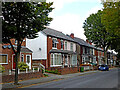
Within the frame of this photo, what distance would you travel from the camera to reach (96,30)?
44125 millimetres

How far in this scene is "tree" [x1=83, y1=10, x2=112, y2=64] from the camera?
4391 centimetres

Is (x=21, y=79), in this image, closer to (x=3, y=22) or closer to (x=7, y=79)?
(x=7, y=79)

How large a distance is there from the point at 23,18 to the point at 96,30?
104ft

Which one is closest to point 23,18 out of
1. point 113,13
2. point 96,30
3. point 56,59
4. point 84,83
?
point 84,83

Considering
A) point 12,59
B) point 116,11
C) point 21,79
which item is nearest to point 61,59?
point 12,59

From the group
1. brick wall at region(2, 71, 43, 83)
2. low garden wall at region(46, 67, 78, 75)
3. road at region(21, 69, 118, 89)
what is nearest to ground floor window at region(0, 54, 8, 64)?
brick wall at region(2, 71, 43, 83)

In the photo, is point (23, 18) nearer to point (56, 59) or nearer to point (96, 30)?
point (56, 59)

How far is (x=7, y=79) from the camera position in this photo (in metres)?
17.9

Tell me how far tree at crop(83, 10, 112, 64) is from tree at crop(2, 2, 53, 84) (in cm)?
2966

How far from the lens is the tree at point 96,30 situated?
43906 millimetres

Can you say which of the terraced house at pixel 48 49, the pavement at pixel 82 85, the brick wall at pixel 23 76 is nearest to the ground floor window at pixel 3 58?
the brick wall at pixel 23 76

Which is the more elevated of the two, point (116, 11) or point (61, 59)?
point (116, 11)

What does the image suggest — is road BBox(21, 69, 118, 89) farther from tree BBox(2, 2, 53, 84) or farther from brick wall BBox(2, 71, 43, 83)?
tree BBox(2, 2, 53, 84)

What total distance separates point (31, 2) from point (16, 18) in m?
1.91
